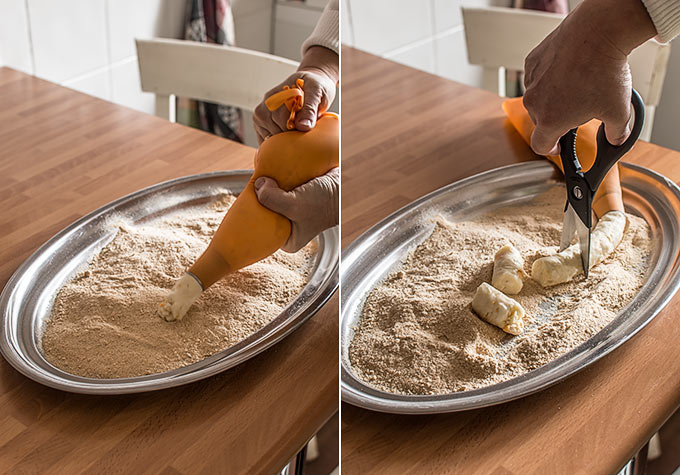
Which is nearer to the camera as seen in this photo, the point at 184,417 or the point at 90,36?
the point at 184,417

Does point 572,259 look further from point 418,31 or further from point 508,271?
point 418,31

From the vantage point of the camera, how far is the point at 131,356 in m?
0.27

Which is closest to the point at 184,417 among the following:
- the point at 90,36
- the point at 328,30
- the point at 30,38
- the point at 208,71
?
the point at 328,30

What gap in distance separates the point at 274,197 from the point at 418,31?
1.54ft

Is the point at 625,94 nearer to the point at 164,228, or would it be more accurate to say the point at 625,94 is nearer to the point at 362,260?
the point at 362,260

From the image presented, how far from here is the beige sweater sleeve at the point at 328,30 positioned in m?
0.21

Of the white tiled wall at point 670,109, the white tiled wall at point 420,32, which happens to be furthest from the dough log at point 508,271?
the white tiled wall at point 670,109

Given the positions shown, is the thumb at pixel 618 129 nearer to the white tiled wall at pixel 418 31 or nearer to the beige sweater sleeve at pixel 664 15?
the beige sweater sleeve at pixel 664 15

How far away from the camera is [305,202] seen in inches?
10.1

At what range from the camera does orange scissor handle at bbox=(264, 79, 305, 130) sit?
24cm

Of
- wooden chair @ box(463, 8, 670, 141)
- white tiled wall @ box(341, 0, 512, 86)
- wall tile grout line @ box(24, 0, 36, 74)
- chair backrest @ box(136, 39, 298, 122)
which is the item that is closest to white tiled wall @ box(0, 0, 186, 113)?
wall tile grout line @ box(24, 0, 36, 74)

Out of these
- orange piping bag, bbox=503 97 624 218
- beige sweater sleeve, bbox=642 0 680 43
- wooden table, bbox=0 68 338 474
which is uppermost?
beige sweater sleeve, bbox=642 0 680 43

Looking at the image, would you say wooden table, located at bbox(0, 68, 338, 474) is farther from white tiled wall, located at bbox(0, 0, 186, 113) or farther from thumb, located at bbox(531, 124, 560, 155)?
white tiled wall, located at bbox(0, 0, 186, 113)

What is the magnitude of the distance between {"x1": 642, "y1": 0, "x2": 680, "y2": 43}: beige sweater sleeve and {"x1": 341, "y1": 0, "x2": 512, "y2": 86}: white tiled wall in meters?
0.31
